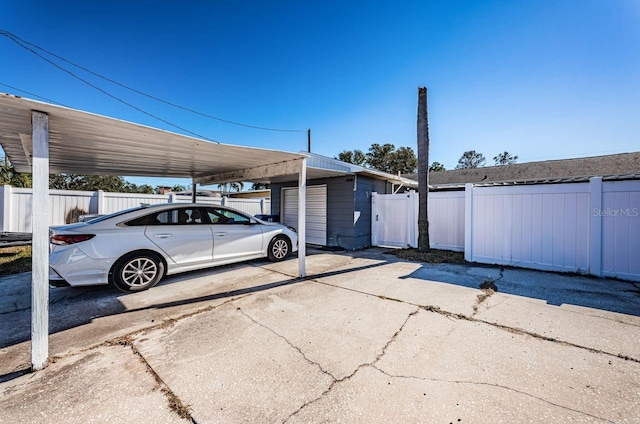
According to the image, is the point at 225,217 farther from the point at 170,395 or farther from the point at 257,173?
the point at 170,395

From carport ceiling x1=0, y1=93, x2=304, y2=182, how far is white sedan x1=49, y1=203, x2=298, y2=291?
1.09m

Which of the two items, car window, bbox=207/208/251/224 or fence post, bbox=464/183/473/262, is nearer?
car window, bbox=207/208/251/224

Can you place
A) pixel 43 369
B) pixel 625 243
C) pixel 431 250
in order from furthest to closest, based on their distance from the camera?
pixel 431 250
pixel 625 243
pixel 43 369

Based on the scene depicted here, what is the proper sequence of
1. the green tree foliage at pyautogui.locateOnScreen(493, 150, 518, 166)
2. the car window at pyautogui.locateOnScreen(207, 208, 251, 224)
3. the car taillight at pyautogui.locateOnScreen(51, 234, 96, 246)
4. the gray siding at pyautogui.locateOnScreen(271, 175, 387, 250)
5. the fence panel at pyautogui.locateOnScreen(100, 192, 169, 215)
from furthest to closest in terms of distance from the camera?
the green tree foliage at pyautogui.locateOnScreen(493, 150, 518, 166) < the fence panel at pyautogui.locateOnScreen(100, 192, 169, 215) < the gray siding at pyautogui.locateOnScreen(271, 175, 387, 250) < the car window at pyautogui.locateOnScreen(207, 208, 251, 224) < the car taillight at pyautogui.locateOnScreen(51, 234, 96, 246)

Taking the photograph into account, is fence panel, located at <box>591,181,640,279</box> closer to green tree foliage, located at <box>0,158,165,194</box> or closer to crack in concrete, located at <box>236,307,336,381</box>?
crack in concrete, located at <box>236,307,336,381</box>

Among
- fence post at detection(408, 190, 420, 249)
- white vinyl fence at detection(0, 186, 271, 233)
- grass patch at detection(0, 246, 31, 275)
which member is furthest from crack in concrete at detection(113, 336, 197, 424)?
white vinyl fence at detection(0, 186, 271, 233)

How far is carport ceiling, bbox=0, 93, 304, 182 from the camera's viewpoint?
2.45 m

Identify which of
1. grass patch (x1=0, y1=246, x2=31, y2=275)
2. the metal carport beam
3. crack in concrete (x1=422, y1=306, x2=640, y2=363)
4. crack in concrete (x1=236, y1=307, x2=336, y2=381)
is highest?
the metal carport beam

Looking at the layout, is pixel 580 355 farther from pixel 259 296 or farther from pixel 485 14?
pixel 485 14

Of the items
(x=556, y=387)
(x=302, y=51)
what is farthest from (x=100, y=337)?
(x=302, y=51)

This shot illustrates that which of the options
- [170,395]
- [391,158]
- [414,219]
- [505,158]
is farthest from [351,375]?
[505,158]

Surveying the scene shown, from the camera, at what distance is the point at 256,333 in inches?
111

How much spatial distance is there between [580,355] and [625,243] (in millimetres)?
4110

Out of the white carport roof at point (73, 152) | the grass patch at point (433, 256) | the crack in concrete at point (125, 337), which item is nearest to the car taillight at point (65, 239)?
the white carport roof at point (73, 152)
